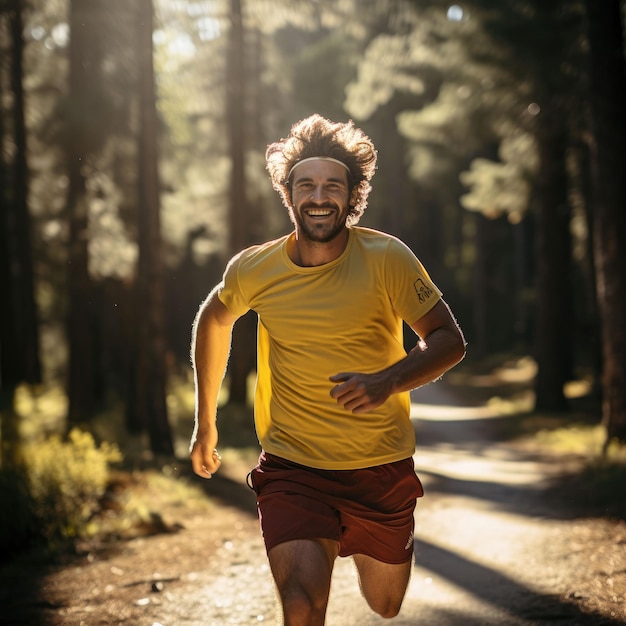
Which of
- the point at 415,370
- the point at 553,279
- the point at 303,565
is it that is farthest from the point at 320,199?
the point at 553,279

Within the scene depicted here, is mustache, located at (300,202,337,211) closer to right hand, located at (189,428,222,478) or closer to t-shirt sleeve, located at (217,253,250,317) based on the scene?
t-shirt sleeve, located at (217,253,250,317)

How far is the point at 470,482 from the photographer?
11.8 metres

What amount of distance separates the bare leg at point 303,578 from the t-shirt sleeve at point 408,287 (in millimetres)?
1102

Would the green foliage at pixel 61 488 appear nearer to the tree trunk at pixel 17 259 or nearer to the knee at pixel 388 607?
the knee at pixel 388 607

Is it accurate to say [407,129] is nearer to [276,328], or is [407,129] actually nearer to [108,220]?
[108,220]

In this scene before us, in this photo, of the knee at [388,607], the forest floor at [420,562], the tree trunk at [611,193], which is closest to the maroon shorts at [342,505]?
the knee at [388,607]

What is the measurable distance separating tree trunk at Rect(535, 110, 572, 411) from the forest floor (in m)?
6.88

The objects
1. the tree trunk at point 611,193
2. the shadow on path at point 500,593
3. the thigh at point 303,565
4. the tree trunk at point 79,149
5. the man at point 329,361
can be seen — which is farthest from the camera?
the tree trunk at point 79,149

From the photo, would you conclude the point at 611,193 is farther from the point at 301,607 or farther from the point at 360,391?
the point at 301,607

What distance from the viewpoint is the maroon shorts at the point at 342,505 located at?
13.3 feet

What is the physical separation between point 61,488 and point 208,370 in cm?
447

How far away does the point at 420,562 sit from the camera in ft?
24.8

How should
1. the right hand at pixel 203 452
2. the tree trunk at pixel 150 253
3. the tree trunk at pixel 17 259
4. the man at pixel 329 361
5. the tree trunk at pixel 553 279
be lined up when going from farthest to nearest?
the tree trunk at pixel 553 279
the tree trunk at pixel 17 259
the tree trunk at pixel 150 253
the right hand at pixel 203 452
the man at pixel 329 361

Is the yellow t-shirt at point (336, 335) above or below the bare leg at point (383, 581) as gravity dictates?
above
